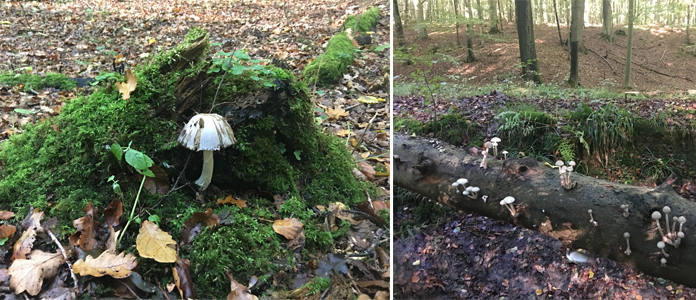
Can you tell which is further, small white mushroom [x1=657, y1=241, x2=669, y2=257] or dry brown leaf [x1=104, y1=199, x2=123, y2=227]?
dry brown leaf [x1=104, y1=199, x2=123, y2=227]

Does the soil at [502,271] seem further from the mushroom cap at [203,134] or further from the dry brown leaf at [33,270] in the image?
the dry brown leaf at [33,270]

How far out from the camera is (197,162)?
2.01 metres

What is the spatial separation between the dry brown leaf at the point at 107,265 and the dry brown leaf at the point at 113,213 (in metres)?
0.24

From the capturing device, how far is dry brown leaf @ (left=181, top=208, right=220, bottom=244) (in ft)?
5.27

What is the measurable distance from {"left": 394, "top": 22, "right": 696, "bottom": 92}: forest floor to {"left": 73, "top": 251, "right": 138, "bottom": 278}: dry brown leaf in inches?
54.1

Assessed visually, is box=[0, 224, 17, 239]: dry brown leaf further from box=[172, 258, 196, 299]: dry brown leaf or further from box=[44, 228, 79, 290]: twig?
box=[172, 258, 196, 299]: dry brown leaf

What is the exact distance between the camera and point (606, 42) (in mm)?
1998

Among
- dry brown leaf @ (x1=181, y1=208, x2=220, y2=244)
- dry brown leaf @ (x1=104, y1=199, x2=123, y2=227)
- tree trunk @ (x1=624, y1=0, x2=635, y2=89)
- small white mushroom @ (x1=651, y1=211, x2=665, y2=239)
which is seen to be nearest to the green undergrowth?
dry brown leaf @ (x1=181, y1=208, x2=220, y2=244)

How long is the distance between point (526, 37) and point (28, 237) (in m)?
2.49

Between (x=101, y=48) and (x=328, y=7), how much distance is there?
192 inches

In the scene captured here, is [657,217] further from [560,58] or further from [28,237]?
[28,237]

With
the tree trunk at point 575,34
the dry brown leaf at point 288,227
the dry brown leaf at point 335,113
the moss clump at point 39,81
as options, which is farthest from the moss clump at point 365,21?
the dry brown leaf at point 288,227

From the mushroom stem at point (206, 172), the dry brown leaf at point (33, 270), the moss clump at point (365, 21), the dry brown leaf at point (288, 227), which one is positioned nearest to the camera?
the dry brown leaf at point (33, 270)

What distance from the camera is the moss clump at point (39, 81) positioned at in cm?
402
